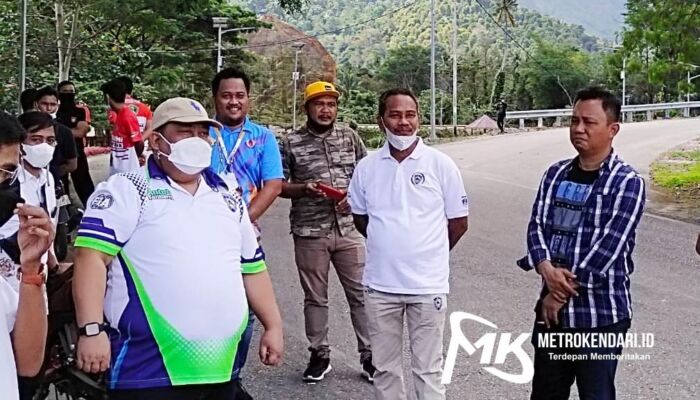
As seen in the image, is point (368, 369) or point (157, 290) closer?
point (157, 290)

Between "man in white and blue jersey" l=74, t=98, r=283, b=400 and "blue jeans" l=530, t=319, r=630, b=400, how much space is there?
155 centimetres

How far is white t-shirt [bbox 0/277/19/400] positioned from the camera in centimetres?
232

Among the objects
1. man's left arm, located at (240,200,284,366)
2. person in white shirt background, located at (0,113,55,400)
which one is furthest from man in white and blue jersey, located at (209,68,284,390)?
person in white shirt background, located at (0,113,55,400)

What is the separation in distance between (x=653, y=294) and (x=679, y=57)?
9.58 m

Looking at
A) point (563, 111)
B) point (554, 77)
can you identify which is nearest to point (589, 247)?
point (563, 111)

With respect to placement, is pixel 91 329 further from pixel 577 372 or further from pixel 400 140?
pixel 577 372

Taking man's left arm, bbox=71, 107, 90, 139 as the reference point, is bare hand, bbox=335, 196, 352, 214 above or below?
below

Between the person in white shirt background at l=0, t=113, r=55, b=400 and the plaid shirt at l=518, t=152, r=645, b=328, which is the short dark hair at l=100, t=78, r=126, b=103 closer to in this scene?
the plaid shirt at l=518, t=152, r=645, b=328

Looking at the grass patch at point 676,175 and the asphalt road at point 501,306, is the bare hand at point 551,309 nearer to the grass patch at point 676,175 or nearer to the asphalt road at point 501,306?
the asphalt road at point 501,306

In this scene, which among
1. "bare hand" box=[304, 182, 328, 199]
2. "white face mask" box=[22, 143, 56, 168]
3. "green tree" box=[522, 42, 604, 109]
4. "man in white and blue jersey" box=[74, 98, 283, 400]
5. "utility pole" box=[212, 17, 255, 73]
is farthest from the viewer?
"green tree" box=[522, 42, 604, 109]

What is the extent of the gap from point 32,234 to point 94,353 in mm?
652

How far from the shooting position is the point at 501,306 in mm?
7199

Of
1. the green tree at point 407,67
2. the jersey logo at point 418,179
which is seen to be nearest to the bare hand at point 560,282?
the jersey logo at point 418,179

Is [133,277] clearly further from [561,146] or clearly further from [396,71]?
[396,71]
